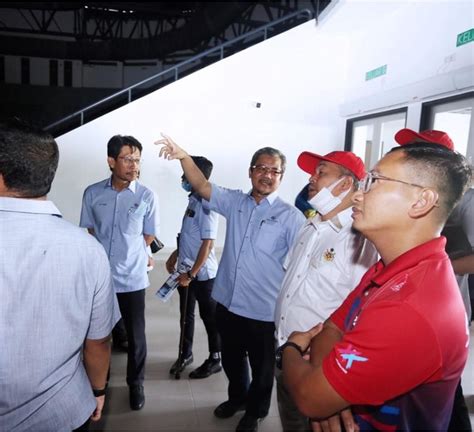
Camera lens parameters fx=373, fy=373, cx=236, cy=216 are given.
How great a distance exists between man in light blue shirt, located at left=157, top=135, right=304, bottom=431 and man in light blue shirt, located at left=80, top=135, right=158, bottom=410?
546mm

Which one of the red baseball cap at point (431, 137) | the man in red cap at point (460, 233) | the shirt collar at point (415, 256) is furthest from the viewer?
the red baseball cap at point (431, 137)

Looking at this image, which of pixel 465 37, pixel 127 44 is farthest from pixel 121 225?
pixel 127 44

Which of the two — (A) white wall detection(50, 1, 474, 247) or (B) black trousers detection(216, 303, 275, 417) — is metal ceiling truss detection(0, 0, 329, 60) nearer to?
(A) white wall detection(50, 1, 474, 247)

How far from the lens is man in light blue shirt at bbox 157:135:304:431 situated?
222 cm

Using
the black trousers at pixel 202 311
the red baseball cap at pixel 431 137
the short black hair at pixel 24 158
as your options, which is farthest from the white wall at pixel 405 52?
the short black hair at pixel 24 158

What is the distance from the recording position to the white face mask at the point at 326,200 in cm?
178

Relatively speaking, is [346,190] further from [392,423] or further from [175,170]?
[175,170]

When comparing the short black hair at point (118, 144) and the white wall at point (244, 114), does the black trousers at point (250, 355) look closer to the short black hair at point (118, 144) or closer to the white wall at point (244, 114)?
the short black hair at point (118, 144)

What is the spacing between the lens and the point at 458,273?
5.86 feet

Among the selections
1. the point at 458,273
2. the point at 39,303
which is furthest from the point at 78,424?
the point at 458,273

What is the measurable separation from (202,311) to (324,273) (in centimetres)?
155

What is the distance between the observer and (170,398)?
2.53m

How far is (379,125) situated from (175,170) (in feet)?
10.0

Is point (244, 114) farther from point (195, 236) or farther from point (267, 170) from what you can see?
point (267, 170)
